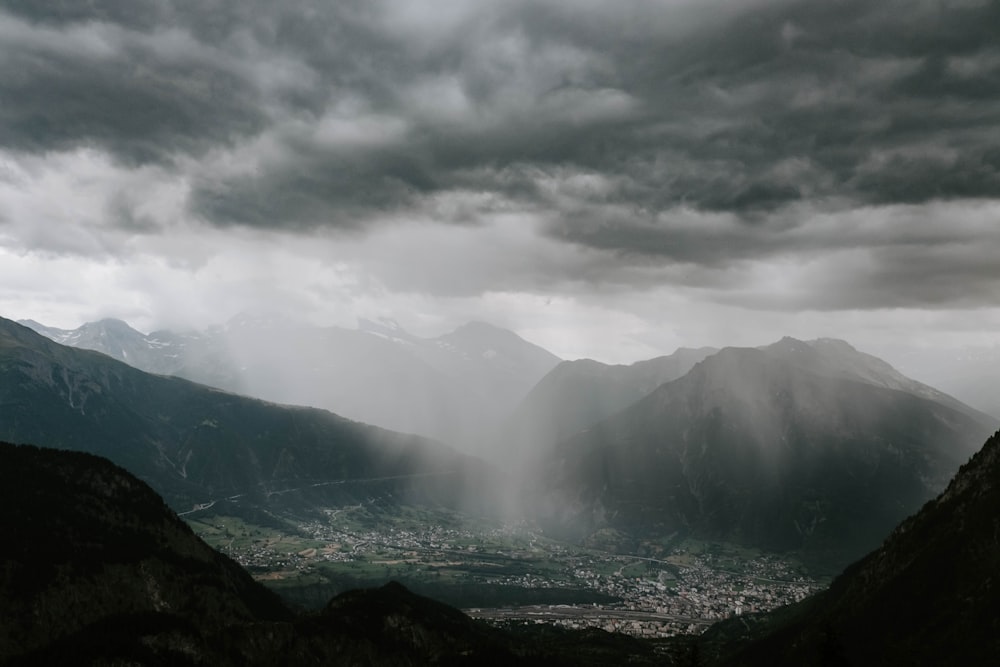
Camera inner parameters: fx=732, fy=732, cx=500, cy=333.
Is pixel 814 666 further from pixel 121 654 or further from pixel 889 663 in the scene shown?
pixel 121 654

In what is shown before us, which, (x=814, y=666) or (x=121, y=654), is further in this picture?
(x=121, y=654)

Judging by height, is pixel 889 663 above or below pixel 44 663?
above

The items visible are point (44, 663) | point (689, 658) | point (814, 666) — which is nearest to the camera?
point (814, 666)

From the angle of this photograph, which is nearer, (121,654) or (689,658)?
(689,658)

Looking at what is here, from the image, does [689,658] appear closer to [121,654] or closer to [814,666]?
[814,666]

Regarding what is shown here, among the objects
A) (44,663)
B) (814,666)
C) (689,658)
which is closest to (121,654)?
(44,663)

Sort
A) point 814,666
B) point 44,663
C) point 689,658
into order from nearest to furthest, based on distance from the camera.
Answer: point 814,666, point 689,658, point 44,663

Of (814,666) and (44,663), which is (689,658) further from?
(44,663)

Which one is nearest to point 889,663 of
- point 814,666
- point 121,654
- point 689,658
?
point 814,666

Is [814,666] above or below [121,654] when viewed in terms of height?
above
